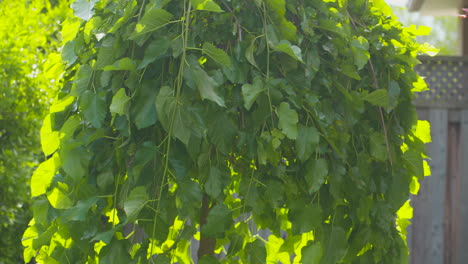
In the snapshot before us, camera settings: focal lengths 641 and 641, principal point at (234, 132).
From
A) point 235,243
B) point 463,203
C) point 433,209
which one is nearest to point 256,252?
point 235,243

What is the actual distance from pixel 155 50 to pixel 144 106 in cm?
11

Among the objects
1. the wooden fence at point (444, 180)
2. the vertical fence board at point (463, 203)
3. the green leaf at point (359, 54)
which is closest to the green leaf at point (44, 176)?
the green leaf at point (359, 54)

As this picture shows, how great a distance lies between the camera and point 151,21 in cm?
120

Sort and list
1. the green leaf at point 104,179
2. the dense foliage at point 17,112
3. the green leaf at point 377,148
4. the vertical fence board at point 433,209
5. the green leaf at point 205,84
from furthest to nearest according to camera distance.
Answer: the vertical fence board at point 433,209 → the dense foliage at point 17,112 → the green leaf at point 377,148 → the green leaf at point 104,179 → the green leaf at point 205,84

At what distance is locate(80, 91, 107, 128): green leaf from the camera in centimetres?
123

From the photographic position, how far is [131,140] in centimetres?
129

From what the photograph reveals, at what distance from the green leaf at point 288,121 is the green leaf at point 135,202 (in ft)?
0.94

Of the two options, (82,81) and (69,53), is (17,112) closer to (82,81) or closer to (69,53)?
(69,53)

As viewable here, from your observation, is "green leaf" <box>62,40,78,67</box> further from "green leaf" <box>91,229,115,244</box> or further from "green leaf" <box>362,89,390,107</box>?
"green leaf" <box>362,89,390,107</box>

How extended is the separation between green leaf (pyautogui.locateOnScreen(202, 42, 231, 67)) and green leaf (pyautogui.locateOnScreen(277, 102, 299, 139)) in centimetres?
13

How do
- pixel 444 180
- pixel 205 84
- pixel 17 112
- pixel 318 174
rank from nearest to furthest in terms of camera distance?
pixel 205 84 < pixel 318 174 < pixel 17 112 < pixel 444 180

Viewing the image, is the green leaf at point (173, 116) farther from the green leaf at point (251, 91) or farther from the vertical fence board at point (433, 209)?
the vertical fence board at point (433, 209)

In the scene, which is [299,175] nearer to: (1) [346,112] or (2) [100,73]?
(1) [346,112]

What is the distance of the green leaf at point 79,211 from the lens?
3.99ft
